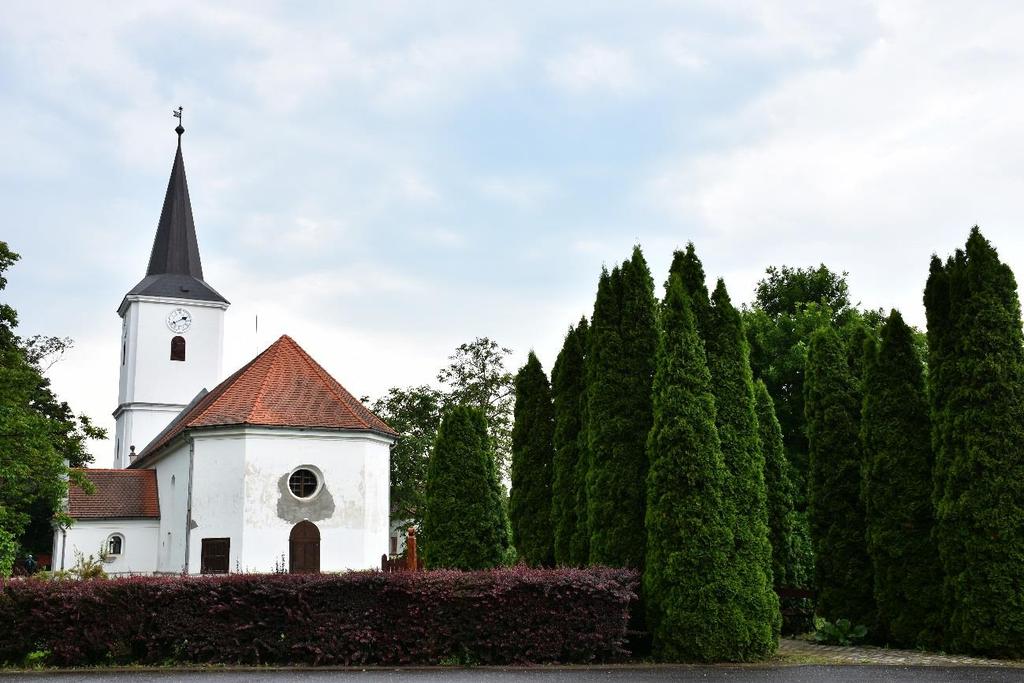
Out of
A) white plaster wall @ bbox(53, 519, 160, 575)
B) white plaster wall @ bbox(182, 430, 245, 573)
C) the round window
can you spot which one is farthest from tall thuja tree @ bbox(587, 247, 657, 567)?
white plaster wall @ bbox(53, 519, 160, 575)

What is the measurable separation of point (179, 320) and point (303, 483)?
69.3ft

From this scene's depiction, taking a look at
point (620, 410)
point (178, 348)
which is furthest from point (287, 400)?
point (178, 348)

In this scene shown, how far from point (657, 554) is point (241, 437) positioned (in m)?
16.5

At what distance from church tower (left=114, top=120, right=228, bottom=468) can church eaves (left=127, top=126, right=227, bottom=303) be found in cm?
5

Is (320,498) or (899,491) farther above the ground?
(320,498)

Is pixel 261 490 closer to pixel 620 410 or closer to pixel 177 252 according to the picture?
pixel 620 410

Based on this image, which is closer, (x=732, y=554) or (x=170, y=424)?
(x=732, y=554)

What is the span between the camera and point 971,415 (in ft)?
41.2

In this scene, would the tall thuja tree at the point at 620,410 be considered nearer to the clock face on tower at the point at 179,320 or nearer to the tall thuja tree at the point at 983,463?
the tall thuja tree at the point at 983,463

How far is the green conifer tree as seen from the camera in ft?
56.3

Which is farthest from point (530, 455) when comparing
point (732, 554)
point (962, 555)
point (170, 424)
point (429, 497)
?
point (170, 424)

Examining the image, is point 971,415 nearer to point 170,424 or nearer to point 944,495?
point 944,495

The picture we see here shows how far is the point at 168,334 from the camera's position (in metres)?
44.4

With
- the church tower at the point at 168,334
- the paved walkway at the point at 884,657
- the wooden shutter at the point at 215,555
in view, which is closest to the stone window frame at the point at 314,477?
the wooden shutter at the point at 215,555
